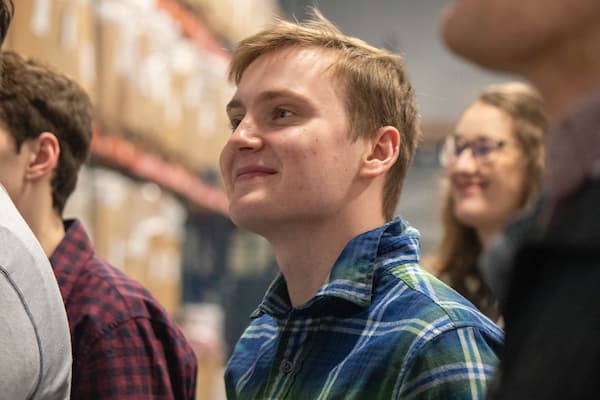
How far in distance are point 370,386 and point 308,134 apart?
47 centimetres

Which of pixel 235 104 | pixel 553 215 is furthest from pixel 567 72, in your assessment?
pixel 235 104

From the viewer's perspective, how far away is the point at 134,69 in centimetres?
352

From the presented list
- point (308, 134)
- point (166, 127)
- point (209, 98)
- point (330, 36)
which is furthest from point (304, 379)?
point (209, 98)

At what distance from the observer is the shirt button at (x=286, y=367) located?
1579mm

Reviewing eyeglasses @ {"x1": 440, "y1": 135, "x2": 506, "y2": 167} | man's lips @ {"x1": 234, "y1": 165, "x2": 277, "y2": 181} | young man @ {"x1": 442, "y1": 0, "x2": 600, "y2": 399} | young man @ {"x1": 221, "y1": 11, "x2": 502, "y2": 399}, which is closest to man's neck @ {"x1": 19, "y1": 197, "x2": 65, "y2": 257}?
young man @ {"x1": 221, "y1": 11, "x2": 502, "y2": 399}

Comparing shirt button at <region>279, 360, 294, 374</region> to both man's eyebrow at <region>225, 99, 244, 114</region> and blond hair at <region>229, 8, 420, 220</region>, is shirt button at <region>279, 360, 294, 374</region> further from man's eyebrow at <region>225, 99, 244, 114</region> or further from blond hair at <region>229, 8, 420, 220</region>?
man's eyebrow at <region>225, 99, 244, 114</region>

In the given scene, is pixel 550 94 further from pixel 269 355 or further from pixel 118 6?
pixel 118 6

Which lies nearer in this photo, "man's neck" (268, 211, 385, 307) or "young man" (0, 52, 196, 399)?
"man's neck" (268, 211, 385, 307)

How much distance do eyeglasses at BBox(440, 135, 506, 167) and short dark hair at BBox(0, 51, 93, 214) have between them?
1206mm

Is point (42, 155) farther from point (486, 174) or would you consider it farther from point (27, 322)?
point (486, 174)

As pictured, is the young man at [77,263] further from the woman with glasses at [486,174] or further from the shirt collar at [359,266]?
the woman with glasses at [486,174]

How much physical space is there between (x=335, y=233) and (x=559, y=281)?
3.24 feet

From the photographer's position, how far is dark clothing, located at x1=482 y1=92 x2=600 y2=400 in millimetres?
680

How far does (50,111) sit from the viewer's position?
7.47 ft
